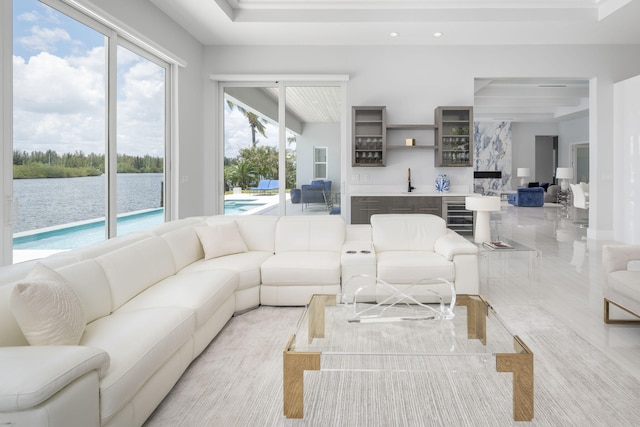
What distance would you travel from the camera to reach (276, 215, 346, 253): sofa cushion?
430cm

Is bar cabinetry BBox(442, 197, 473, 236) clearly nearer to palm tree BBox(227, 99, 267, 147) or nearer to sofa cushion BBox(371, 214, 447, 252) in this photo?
sofa cushion BBox(371, 214, 447, 252)

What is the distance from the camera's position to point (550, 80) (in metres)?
7.03

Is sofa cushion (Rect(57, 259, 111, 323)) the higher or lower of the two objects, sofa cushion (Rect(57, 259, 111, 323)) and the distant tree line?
the lower

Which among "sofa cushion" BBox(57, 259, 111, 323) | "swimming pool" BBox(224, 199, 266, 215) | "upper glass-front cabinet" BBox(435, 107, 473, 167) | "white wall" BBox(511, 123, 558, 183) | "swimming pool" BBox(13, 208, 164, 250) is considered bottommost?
"sofa cushion" BBox(57, 259, 111, 323)

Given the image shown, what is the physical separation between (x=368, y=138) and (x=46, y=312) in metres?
5.48

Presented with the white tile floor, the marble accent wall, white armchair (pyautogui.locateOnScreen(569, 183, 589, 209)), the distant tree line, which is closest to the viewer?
the white tile floor

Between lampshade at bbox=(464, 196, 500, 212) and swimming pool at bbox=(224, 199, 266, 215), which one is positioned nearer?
lampshade at bbox=(464, 196, 500, 212)

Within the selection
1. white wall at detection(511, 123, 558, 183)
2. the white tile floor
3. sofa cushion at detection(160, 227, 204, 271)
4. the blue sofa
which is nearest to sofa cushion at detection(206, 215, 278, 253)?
sofa cushion at detection(160, 227, 204, 271)

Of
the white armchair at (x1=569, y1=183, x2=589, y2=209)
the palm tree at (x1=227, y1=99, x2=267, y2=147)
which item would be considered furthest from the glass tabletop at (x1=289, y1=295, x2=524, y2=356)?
the white armchair at (x1=569, y1=183, x2=589, y2=209)

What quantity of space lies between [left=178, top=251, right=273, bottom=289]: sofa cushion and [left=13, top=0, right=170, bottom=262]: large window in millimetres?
1216

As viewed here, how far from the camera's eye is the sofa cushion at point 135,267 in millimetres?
2577

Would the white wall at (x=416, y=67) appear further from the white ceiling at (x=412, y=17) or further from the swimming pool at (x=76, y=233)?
the swimming pool at (x=76, y=233)

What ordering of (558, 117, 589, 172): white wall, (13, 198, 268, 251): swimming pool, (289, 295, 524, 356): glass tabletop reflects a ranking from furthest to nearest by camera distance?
(558, 117, 589, 172): white wall → (13, 198, 268, 251): swimming pool → (289, 295, 524, 356): glass tabletop

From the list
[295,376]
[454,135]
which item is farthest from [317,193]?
[295,376]
